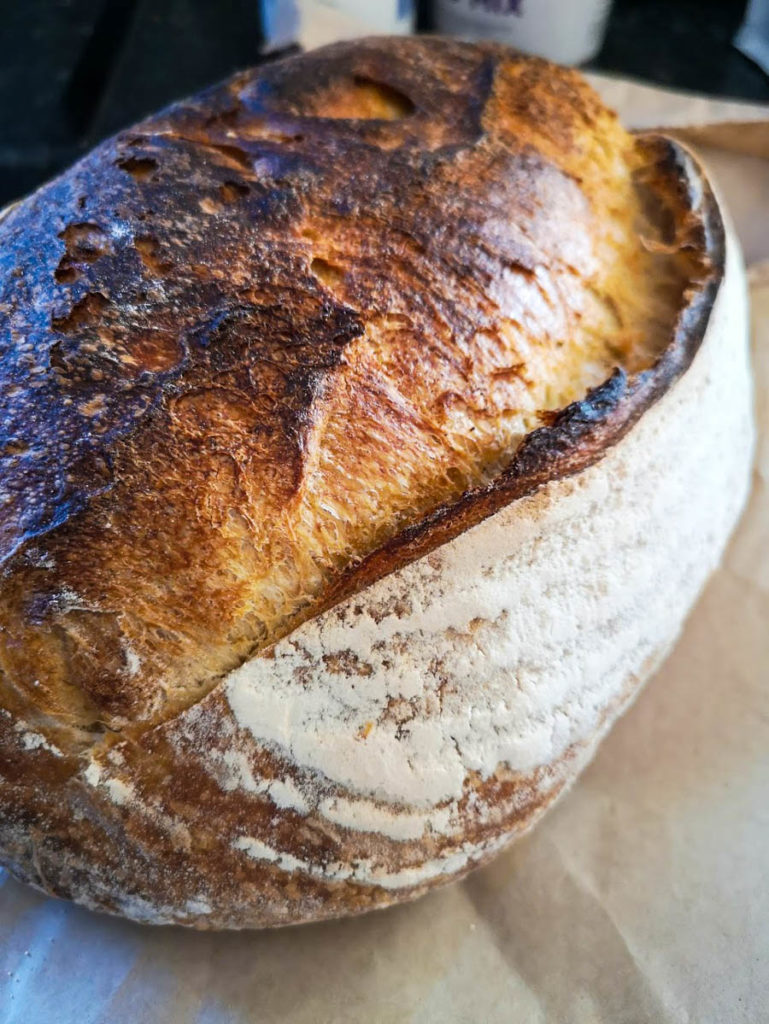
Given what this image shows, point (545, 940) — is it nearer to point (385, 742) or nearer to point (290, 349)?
point (385, 742)

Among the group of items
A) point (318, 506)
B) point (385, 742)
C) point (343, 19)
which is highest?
point (343, 19)

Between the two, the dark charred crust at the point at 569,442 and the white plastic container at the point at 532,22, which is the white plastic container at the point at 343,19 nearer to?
the white plastic container at the point at 532,22

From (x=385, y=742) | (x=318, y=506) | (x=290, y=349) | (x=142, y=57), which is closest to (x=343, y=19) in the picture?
(x=142, y=57)

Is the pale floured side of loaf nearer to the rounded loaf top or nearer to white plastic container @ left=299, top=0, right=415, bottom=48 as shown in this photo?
the rounded loaf top

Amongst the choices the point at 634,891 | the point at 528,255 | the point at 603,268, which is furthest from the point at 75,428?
the point at 634,891

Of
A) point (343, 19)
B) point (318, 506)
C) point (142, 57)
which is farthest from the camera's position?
point (142, 57)

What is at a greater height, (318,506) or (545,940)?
(318,506)
